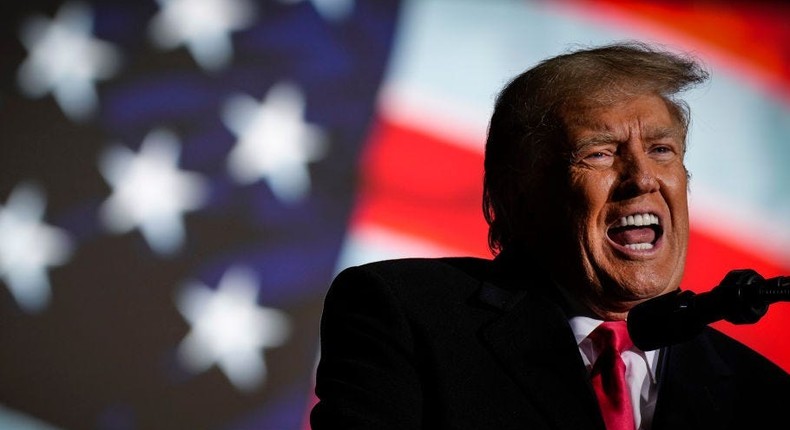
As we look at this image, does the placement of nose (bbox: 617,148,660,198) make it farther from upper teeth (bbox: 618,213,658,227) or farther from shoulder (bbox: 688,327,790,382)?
shoulder (bbox: 688,327,790,382)

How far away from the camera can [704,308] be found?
1.15 m

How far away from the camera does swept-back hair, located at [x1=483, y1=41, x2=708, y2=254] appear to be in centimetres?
180

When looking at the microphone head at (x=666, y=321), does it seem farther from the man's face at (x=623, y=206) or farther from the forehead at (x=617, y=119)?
the forehead at (x=617, y=119)

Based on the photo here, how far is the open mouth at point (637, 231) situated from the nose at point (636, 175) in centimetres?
4

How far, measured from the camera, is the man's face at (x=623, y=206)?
169 centimetres

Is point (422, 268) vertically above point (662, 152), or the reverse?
point (662, 152)

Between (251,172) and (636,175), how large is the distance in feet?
4.31

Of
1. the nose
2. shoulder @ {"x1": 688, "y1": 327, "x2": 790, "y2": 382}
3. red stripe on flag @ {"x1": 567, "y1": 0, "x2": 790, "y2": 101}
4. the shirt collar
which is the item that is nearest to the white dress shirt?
the shirt collar

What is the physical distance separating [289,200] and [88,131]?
0.60 metres

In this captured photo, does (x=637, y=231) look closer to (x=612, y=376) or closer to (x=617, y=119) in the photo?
(x=617, y=119)

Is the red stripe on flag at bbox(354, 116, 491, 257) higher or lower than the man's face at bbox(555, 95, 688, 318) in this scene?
lower

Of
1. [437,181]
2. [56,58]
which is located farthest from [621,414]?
[56,58]

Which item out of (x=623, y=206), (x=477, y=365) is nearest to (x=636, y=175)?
(x=623, y=206)

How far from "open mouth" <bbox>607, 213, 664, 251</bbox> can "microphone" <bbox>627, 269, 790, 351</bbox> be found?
48 centimetres
